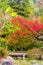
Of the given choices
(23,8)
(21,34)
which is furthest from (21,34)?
(23,8)

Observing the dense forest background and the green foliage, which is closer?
the dense forest background

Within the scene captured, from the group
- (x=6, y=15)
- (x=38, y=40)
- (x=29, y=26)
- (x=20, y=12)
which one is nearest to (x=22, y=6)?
(x=20, y=12)

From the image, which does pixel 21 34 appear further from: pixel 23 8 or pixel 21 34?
pixel 23 8

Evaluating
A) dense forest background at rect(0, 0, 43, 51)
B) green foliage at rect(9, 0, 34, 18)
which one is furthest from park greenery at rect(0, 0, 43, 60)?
green foliage at rect(9, 0, 34, 18)

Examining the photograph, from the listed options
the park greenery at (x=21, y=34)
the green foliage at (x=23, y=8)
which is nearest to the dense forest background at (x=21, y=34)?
the park greenery at (x=21, y=34)

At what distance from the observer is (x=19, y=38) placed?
19.5 metres

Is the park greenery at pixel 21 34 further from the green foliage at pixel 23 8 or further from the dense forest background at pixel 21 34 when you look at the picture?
the green foliage at pixel 23 8

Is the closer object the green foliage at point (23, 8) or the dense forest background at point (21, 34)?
the dense forest background at point (21, 34)

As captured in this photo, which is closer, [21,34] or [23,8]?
[21,34]

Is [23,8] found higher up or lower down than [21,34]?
higher up

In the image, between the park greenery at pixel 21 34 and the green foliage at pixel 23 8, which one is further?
the green foliage at pixel 23 8

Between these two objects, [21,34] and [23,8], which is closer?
[21,34]

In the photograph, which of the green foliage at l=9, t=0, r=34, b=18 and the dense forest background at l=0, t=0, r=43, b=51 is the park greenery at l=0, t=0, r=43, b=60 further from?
the green foliage at l=9, t=0, r=34, b=18

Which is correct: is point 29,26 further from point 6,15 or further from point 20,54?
point 6,15
